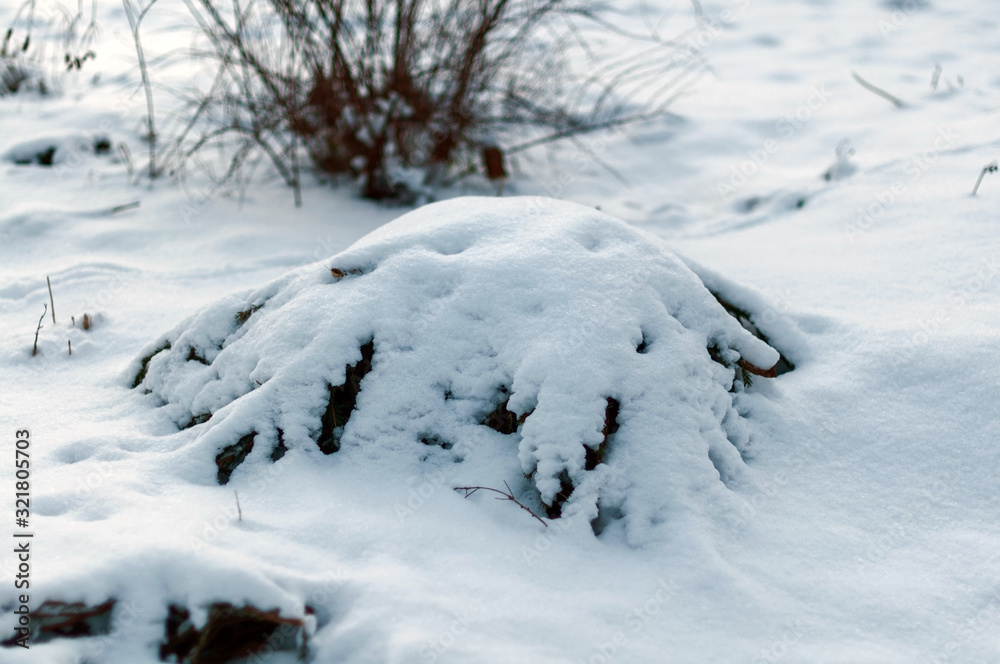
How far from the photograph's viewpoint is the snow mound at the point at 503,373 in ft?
5.08

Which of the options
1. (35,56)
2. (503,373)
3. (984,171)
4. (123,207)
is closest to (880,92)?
(984,171)

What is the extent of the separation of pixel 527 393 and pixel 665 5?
6628 mm

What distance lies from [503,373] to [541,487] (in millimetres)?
293

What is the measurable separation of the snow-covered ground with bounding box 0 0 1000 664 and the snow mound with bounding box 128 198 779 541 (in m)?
0.02

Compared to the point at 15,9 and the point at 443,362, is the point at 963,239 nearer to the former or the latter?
the point at 443,362

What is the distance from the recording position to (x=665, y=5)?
7.03m

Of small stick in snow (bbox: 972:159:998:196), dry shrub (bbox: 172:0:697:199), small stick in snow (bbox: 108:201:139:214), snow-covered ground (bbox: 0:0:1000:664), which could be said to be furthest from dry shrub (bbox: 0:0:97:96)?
small stick in snow (bbox: 972:159:998:196)

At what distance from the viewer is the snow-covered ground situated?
50.1 inches

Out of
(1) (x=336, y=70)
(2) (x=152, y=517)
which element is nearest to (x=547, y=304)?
(2) (x=152, y=517)

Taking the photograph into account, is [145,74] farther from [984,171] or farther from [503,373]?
[984,171]

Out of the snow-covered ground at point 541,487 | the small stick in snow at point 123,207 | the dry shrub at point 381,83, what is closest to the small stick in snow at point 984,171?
the snow-covered ground at point 541,487

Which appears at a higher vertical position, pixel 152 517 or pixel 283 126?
pixel 283 126

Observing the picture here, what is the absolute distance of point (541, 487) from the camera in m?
1.50

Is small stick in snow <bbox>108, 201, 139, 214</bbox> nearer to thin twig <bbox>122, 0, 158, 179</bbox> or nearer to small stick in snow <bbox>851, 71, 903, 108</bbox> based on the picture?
thin twig <bbox>122, 0, 158, 179</bbox>
